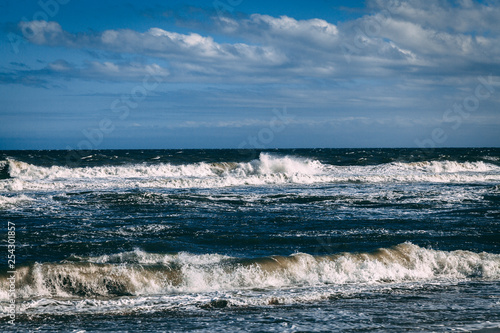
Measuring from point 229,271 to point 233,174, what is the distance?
105 ft

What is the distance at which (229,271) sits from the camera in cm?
873

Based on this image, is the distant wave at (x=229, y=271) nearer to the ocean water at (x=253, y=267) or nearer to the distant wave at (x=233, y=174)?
the ocean water at (x=253, y=267)

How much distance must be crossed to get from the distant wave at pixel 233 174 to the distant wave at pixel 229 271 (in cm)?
1991

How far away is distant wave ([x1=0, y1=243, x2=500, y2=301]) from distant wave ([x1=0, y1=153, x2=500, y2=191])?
19.9 metres

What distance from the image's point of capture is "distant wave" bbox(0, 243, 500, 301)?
7.98 m

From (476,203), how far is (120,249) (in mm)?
14979

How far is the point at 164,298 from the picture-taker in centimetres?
756

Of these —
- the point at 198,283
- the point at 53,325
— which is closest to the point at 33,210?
the point at 198,283

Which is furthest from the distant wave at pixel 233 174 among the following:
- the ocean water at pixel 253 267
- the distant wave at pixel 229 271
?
the distant wave at pixel 229 271

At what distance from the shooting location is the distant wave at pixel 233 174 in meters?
29.8

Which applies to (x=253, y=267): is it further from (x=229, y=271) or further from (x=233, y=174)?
(x=233, y=174)

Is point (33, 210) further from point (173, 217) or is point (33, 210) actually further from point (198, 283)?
point (198, 283)

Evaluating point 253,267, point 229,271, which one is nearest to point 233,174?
point 253,267

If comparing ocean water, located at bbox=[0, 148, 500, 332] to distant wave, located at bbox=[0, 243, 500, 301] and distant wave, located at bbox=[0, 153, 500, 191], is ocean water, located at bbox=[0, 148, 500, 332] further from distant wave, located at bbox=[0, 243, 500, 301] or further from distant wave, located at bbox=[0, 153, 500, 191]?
distant wave, located at bbox=[0, 153, 500, 191]
